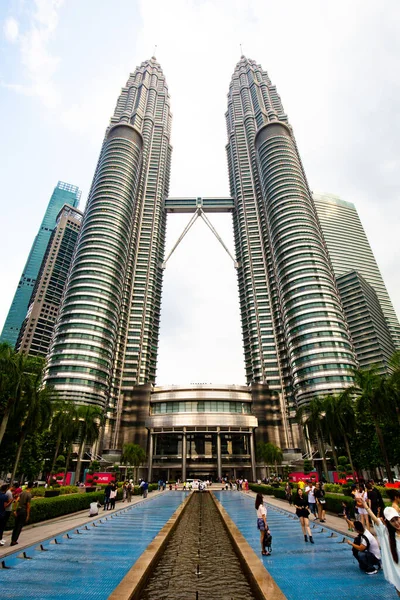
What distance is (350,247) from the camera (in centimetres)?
17625

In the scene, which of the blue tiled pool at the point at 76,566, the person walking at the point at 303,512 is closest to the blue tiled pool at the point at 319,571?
the person walking at the point at 303,512

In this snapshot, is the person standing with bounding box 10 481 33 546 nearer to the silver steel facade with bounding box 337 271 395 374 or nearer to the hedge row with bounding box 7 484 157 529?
the hedge row with bounding box 7 484 157 529

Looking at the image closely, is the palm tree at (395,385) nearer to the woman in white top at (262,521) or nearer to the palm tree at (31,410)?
the woman in white top at (262,521)

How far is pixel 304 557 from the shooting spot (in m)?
9.53

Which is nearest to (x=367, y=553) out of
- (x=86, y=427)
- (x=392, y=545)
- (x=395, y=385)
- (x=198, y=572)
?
(x=392, y=545)

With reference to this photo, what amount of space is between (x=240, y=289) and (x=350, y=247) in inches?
3217

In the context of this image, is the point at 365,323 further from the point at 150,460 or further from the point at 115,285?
the point at 115,285

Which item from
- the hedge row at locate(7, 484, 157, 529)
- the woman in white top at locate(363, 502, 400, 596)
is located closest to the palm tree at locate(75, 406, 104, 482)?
the hedge row at locate(7, 484, 157, 529)

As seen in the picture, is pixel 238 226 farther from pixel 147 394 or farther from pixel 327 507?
pixel 327 507

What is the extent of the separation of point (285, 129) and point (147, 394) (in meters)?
121

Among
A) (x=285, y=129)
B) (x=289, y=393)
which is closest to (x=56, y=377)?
(x=289, y=393)

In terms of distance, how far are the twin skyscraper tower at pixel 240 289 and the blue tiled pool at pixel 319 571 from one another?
7834 cm

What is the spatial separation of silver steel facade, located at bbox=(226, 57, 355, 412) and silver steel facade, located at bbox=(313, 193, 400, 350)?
55.5 metres

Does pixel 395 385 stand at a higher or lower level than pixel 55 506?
higher
